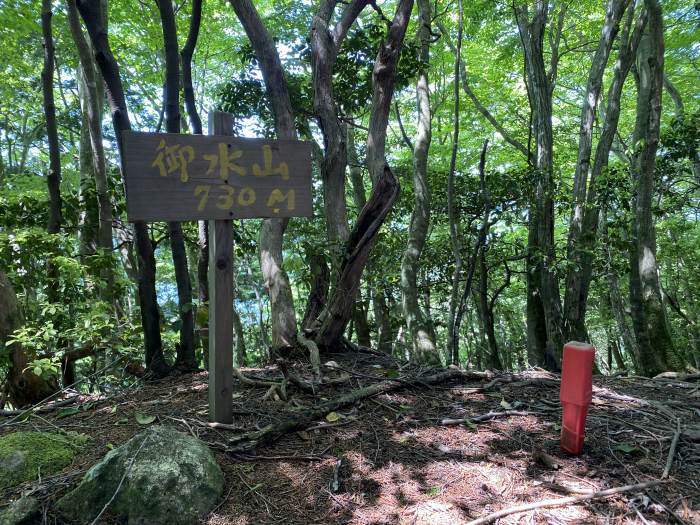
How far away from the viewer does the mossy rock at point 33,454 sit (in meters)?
2.56

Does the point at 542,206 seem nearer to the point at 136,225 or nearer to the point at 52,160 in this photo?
the point at 136,225

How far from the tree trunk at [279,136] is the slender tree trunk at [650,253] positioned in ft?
16.3

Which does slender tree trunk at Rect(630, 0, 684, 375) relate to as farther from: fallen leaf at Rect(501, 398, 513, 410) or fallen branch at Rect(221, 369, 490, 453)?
fallen leaf at Rect(501, 398, 513, 410)

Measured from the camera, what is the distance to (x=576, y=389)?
2.61m

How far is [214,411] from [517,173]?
225 inches

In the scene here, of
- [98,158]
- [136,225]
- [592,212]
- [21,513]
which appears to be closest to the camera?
[21,513]

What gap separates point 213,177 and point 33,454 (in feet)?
6.65

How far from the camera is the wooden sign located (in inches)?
108

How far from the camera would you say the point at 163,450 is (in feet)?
8.13

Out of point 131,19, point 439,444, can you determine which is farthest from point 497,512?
point 131,19

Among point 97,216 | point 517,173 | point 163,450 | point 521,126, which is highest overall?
point 521,126

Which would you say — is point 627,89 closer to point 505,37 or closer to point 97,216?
point 505,37

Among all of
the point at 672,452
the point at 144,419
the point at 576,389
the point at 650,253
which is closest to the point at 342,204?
the point at 144,419

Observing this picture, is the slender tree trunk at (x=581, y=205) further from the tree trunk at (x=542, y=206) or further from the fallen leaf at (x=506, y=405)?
the fallen leaf at (x=506, y=405)
